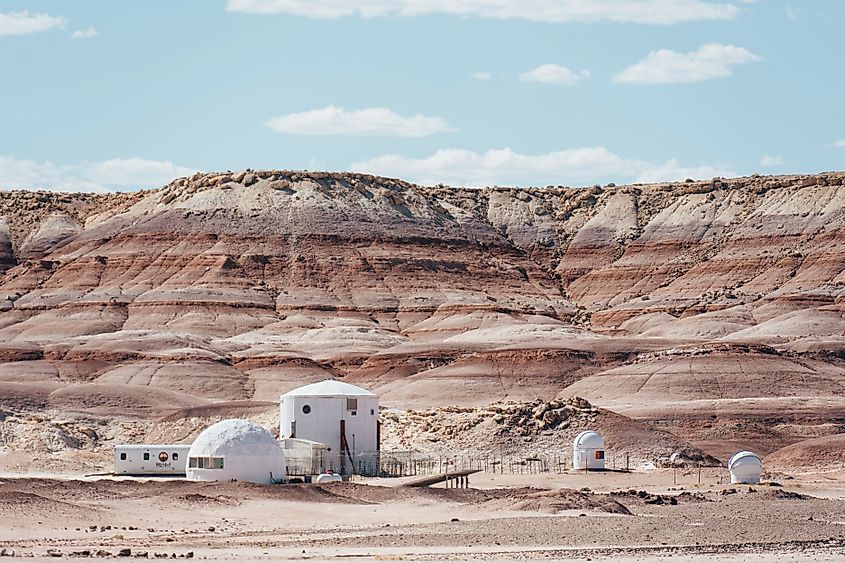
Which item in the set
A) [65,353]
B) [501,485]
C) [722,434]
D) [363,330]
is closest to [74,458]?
[501,485]

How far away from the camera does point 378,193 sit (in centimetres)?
15675

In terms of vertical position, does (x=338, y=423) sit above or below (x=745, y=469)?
above

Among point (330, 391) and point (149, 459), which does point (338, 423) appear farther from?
point (149, 459)

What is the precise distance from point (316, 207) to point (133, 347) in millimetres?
40980

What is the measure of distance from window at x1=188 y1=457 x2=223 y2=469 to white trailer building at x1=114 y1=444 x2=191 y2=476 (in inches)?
147

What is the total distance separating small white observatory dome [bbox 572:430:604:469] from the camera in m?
63.6

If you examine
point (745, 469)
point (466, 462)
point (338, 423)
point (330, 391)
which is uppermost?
point (330, 391)

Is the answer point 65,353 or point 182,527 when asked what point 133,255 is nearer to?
point 65,353

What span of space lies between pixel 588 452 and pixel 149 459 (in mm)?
15613

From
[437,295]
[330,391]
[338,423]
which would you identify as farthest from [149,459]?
[437,295]

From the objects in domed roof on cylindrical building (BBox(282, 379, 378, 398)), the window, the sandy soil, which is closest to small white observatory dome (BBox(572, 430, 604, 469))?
the sandy soil

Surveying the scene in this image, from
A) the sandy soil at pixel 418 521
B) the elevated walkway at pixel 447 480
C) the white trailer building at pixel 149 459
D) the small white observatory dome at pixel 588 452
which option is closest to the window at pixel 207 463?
the sandy soil at pixel 418 521

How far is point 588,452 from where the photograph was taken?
63469mm

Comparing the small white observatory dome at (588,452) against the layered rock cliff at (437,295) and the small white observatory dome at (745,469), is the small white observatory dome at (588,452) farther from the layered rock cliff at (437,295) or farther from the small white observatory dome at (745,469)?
the layered rock cliff at (437,295)
